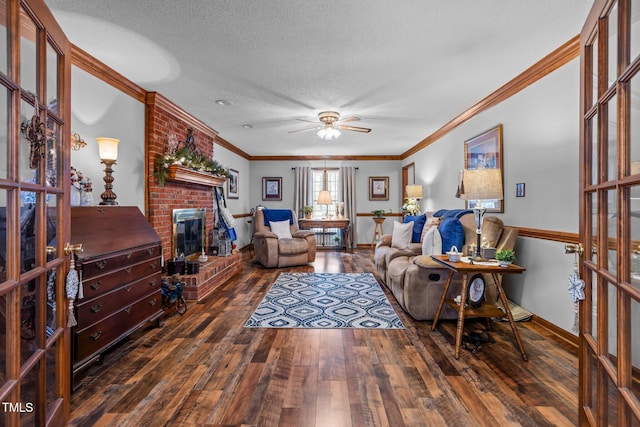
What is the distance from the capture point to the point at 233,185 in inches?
248

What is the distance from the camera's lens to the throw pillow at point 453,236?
3.15 meters

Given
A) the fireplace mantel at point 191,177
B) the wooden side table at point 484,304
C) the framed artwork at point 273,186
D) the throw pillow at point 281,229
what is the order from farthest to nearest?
1. the framed artwork at point 273,186
2. the throw pillow at point 281,229
3. the fireplace mantel at point 191,177
4. the wooden side table at point 484,304

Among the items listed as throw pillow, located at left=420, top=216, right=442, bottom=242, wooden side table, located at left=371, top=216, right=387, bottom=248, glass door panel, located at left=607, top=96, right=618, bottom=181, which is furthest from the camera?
wooden side table, located at left=371, top=216, right=387, bottom=248

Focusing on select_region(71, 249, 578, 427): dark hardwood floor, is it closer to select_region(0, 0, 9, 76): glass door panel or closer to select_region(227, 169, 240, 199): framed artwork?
select_region(0, 0, 9, 76): glass door panel

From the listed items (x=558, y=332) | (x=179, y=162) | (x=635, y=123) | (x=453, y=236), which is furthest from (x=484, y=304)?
(x=179, y=162)

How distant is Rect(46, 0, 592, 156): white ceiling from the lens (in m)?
1.95

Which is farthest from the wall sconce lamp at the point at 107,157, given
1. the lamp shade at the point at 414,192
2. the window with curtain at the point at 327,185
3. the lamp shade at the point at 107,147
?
the window with curtain at the point at 327,185

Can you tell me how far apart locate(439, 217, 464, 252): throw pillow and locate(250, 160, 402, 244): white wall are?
14.4 feet

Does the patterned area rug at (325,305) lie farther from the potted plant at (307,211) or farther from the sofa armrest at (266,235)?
the potted plant at (307,211)

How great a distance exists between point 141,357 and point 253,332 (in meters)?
0.83

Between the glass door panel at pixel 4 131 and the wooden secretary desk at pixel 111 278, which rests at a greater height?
the glass door panel at pixel 4 131

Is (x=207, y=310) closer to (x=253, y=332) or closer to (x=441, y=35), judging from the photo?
(x=253, y=332)

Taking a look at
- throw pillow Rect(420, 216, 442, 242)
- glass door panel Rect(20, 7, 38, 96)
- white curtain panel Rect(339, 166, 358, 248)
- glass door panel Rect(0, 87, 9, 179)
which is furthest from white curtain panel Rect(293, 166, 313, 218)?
glass door panel Rect(0, 87, 9, 179)

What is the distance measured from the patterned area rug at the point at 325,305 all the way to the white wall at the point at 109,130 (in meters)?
1.88
